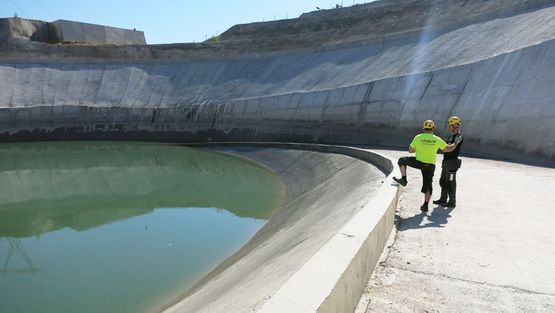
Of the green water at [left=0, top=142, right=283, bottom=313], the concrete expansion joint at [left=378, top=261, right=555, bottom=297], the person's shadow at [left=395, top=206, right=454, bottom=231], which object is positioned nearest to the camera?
the concrete expansion joint at [left=378, top=261, right=555, bottom=297]

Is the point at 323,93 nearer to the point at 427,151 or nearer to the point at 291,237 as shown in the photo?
the point at 291,237

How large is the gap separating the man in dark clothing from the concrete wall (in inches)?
1854

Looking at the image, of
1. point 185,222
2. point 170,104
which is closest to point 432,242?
point 185,222

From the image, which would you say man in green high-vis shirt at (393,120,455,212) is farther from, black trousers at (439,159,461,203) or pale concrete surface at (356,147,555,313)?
pale concrete surface at (356,147,555,313)

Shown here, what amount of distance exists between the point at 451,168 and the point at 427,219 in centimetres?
125

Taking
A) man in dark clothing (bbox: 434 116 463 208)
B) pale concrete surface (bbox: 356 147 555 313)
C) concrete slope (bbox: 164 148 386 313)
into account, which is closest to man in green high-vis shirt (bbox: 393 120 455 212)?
man in dark clothing (bbox: 434 116 463 208)

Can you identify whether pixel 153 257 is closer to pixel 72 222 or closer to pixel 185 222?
pixel 185 222

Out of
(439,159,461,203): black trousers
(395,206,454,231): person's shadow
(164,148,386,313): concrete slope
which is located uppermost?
(439,159,461,203): black trousers

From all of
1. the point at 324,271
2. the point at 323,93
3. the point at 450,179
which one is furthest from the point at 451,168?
the point at 323,93

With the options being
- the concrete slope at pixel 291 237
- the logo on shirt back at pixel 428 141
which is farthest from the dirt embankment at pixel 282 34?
the logo on shirt back at pixel 428 141

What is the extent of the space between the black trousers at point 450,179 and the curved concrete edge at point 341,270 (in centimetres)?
224

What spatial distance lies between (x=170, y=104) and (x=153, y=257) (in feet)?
92.5

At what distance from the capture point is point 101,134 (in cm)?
3766

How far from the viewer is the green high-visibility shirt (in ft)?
24.7
